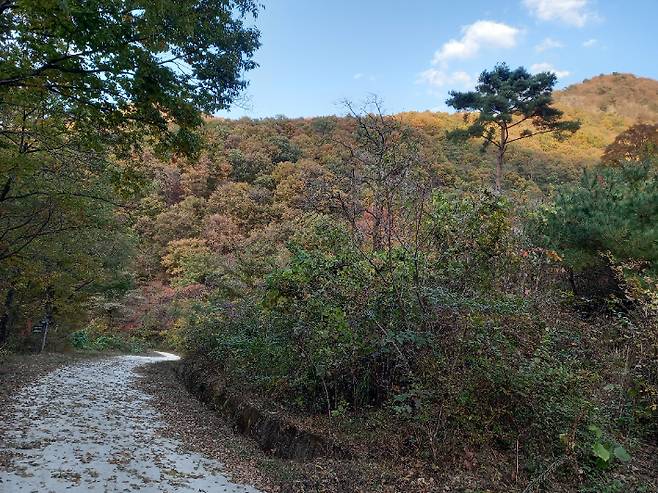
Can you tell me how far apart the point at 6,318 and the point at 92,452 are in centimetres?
1322

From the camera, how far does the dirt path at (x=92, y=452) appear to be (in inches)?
207

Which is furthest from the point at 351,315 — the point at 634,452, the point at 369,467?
the point at 634,452

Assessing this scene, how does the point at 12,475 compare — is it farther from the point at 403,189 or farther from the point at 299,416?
the point at 403,189

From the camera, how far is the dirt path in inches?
207

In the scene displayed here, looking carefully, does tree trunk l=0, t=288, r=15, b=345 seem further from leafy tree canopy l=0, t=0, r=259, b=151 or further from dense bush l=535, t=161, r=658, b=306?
dense bush l=535, t=161, r=658, b=306

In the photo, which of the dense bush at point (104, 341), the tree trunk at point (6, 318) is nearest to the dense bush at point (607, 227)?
the tree trunk at point (6, 318)

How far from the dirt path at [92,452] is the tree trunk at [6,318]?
641cm

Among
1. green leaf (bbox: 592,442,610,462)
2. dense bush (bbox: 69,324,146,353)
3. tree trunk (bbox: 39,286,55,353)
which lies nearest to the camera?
green leaf (bbox: 592,442,610,462)

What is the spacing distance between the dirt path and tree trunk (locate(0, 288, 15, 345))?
641 centimetres

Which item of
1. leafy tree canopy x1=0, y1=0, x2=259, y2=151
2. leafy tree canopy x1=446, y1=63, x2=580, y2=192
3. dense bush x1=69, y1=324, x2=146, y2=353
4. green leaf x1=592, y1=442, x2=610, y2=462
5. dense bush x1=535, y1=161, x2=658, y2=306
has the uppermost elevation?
leafy tree canopy x1=446, y1=63, x2=580, y2=192

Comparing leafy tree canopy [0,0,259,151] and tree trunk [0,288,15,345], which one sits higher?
leafy tree canopy [0,0,259,151]

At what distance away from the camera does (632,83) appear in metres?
77.1

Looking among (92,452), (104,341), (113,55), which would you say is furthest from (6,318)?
(113,55)

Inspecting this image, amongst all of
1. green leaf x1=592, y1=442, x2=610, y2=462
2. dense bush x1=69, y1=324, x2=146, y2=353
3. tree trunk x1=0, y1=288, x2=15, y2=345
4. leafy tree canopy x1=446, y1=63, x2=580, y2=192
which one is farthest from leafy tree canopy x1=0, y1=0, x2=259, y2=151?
dense bush x1=69, y1=324, x2=146, y2=353
